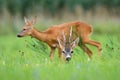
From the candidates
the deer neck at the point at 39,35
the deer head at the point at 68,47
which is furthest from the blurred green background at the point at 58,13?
the deer head at the point at 68,47

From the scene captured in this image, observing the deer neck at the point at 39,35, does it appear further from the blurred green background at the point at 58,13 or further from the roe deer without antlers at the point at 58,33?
the blurred green background at the point at 58,13

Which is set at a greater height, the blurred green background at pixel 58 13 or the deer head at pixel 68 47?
the deer head at pixel 68 47

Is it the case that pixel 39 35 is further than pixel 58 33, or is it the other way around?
pixel 39 35

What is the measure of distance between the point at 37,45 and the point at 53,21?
14.9m

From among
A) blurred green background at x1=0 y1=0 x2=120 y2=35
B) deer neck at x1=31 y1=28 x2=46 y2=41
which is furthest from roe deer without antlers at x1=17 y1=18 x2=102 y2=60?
blurred green background at x1=0 y1=0 x2=120 y2=35

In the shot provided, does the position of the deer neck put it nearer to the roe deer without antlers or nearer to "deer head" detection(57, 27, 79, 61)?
the roe deer without antlers

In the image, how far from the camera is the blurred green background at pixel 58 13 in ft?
80.3

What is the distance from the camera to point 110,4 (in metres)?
30.1

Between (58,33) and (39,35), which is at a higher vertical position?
(58,33)

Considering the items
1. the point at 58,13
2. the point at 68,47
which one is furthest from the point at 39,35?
the point at 58,13

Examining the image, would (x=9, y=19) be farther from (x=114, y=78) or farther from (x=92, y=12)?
(x=114, y=78)

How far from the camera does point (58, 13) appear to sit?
28922 millimetres

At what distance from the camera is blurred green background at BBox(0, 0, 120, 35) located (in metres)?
24.5

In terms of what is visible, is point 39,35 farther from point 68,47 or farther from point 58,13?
point 58,13
